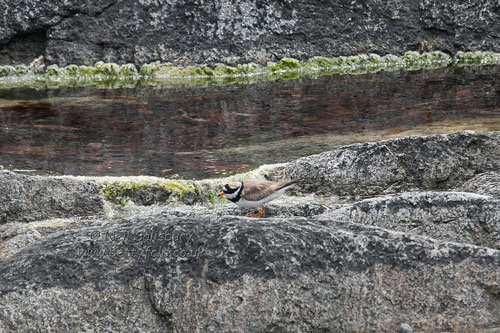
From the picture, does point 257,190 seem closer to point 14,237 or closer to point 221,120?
point 14,237

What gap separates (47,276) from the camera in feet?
12.6

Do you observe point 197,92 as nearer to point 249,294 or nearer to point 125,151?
point 125,151

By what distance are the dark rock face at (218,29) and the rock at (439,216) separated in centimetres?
954

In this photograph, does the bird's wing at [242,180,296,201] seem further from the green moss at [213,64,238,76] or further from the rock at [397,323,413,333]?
the green moss at [213,64,238,76]

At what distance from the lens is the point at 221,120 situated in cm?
972

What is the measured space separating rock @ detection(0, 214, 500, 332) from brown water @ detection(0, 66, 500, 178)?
10.5ft

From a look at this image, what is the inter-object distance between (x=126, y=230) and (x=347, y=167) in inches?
108

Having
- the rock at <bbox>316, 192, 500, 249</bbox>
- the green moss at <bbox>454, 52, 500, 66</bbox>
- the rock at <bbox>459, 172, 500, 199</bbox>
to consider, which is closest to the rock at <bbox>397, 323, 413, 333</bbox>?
the rock at <bbox>316, 192, 500, 249</bbox>

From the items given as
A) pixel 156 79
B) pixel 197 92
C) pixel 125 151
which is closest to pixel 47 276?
pixel 125 151

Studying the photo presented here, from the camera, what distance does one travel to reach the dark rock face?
542 inches

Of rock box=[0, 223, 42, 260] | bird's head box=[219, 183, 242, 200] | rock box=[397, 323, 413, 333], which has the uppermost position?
bird's head box=[219, 183, 242, 200]

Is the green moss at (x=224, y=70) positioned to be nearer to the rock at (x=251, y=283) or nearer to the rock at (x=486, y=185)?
the rock at (x=486, y=185)

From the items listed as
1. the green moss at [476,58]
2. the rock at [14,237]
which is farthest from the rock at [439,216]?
the green moss at [476,58]

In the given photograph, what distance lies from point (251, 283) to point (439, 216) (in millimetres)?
1503
